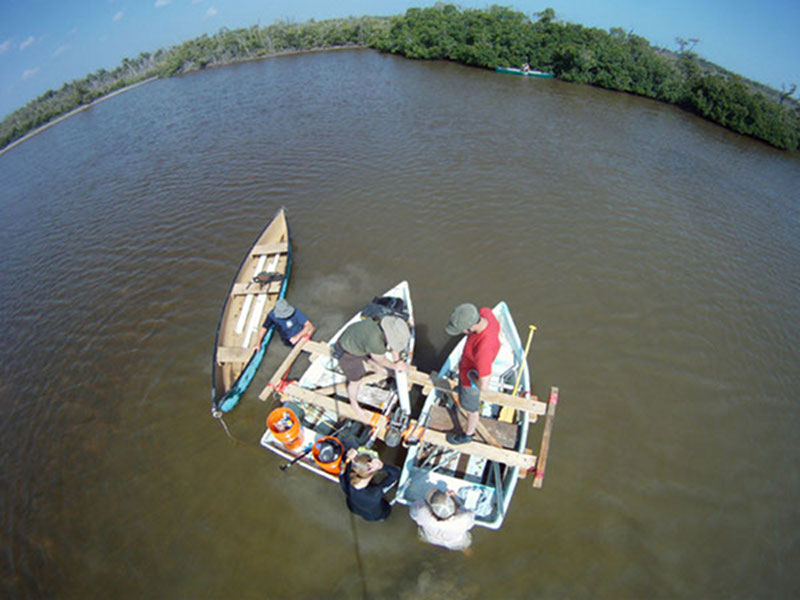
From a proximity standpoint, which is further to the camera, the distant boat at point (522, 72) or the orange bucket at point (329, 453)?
the distant boat at point (522, 72)

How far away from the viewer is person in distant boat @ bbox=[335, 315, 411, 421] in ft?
15.9

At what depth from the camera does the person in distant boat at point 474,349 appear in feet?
14.8

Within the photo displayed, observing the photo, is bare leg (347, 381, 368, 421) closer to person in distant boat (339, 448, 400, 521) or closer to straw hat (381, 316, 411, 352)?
person in distant boat (339, 448, 400, 521)

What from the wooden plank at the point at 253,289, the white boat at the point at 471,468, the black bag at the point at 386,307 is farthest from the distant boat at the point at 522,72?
the white boat at the point at 471,468

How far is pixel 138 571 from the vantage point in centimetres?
551

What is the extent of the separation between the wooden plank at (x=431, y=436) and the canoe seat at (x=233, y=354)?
1.67m

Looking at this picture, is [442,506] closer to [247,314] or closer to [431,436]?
[431,436]

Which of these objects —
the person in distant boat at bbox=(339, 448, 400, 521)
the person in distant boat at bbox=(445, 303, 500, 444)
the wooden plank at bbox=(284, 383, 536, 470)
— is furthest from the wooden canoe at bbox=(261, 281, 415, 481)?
the person in distant boat at bbox=(445, 303, 500, 444)

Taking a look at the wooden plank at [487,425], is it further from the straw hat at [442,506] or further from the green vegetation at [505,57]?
the green vegetation at [505,57]

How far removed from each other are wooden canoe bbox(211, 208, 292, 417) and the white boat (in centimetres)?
378

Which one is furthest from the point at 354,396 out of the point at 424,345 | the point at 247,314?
the point at 247,314

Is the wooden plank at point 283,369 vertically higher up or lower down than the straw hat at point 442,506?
lower down

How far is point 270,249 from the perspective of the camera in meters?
10.2

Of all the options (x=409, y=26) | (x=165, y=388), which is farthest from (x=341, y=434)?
(x=409, y=26)
